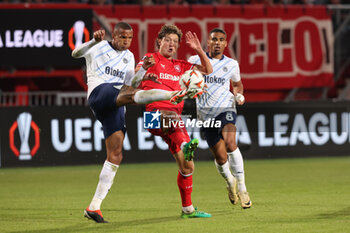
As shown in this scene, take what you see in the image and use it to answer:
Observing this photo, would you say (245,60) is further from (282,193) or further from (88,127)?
(282,193)

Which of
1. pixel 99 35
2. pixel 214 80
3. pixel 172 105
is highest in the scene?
pixel 99 35

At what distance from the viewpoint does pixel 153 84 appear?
8523mm

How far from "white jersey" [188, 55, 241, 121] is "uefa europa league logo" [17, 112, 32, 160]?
7.46m

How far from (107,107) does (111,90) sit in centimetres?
21

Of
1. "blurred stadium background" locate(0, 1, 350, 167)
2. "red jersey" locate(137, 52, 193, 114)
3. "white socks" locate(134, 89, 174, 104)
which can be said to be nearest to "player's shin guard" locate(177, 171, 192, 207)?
"red jersey" locate(137, 52, 193, 114)

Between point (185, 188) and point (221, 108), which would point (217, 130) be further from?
point (185, 188)

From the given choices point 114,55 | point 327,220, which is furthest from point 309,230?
point 114,55

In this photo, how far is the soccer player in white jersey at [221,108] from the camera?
31.7 feet

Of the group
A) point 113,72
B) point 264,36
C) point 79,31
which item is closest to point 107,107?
Result: point 113,72

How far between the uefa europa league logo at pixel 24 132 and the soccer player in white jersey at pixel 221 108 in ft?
24.2

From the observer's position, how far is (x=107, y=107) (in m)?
8.18

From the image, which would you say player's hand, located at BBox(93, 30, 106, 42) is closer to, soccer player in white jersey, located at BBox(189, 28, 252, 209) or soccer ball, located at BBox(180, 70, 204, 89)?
soccer ball, located at BBox(180, 70, 204, 89)

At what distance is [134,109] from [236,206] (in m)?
7.63

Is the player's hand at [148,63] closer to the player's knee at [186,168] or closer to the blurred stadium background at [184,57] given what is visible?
the player's knee at [186,168]
